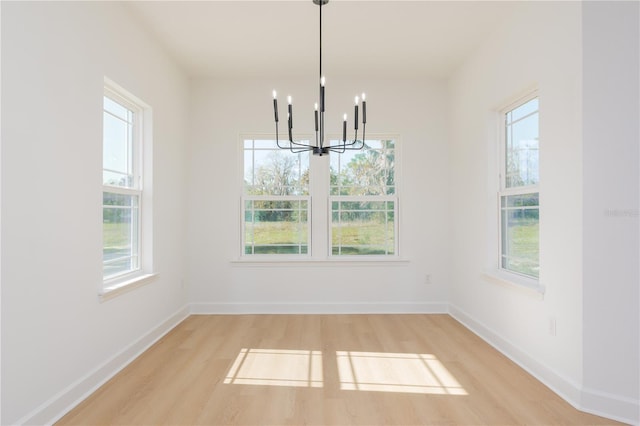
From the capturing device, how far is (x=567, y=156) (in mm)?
2363

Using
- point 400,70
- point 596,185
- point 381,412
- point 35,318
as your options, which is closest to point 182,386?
point 35,318

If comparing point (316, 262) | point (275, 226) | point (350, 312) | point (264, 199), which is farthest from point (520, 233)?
point (264, 199)

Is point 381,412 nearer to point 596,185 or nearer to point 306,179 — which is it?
point 596,185

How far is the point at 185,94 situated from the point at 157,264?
6.53 ft

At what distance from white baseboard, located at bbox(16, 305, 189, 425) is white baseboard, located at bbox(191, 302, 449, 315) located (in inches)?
33.0

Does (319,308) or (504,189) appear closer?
(504,189)

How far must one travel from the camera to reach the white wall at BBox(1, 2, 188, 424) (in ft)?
5.98

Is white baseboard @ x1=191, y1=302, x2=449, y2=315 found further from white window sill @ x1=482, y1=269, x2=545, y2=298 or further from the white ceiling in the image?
the white ceiling

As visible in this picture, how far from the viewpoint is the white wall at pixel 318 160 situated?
14.5ft

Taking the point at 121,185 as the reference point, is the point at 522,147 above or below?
above

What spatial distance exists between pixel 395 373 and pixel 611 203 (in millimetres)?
1774

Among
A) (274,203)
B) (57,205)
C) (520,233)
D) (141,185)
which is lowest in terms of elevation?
(520,233)

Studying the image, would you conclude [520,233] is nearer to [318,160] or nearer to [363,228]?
[363,228]

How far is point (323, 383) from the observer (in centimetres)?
256
